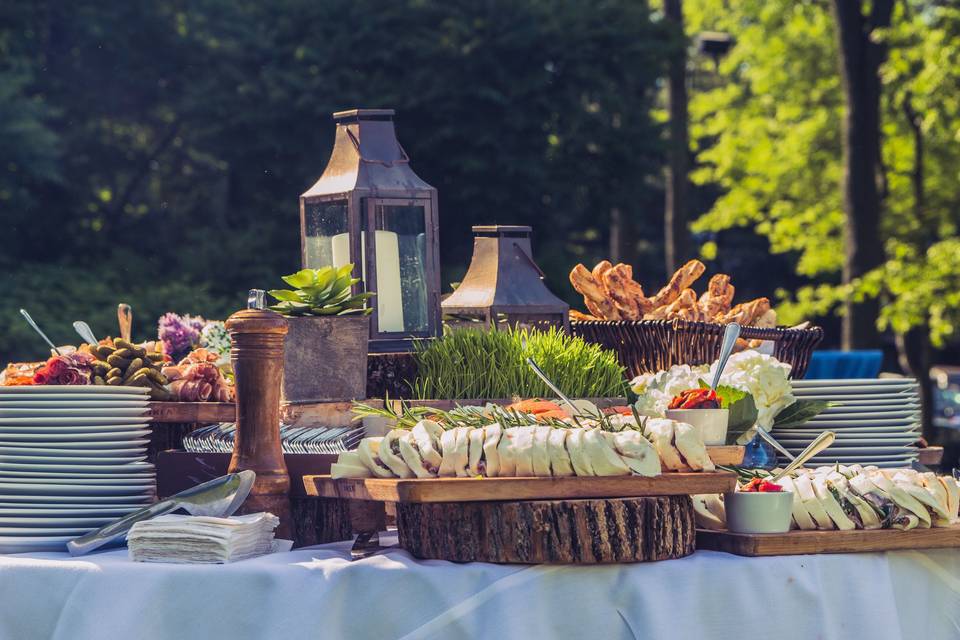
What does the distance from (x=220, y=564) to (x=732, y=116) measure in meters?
16.8

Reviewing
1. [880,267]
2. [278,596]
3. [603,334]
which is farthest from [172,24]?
[278,596]

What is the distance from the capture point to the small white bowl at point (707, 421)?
2.62 meters

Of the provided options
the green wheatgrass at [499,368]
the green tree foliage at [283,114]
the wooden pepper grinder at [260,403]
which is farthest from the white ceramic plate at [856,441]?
the green tree foliage at [283,114]

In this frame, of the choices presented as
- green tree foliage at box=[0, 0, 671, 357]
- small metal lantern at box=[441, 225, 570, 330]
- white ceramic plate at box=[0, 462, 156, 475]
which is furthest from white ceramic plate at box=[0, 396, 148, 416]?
green tree foliage at box=[0, 0, 671, 357]

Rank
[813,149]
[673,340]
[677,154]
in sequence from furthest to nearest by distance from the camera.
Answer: [813,149]
[677,154]
[673,340]

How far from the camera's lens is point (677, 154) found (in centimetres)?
1592

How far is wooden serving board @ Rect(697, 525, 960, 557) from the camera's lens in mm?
2307

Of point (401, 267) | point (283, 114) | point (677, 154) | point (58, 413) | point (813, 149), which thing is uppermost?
point (283, 114)

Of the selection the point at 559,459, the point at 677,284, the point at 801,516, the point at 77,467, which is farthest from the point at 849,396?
the point at 77,467

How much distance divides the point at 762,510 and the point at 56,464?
4.57ft

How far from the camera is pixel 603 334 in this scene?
352cm

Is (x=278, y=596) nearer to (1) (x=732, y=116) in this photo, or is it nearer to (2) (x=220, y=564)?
(2) (x=220, y=564)

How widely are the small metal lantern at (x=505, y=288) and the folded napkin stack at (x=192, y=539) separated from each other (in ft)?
4.34

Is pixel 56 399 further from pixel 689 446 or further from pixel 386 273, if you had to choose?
pixel 689 446
